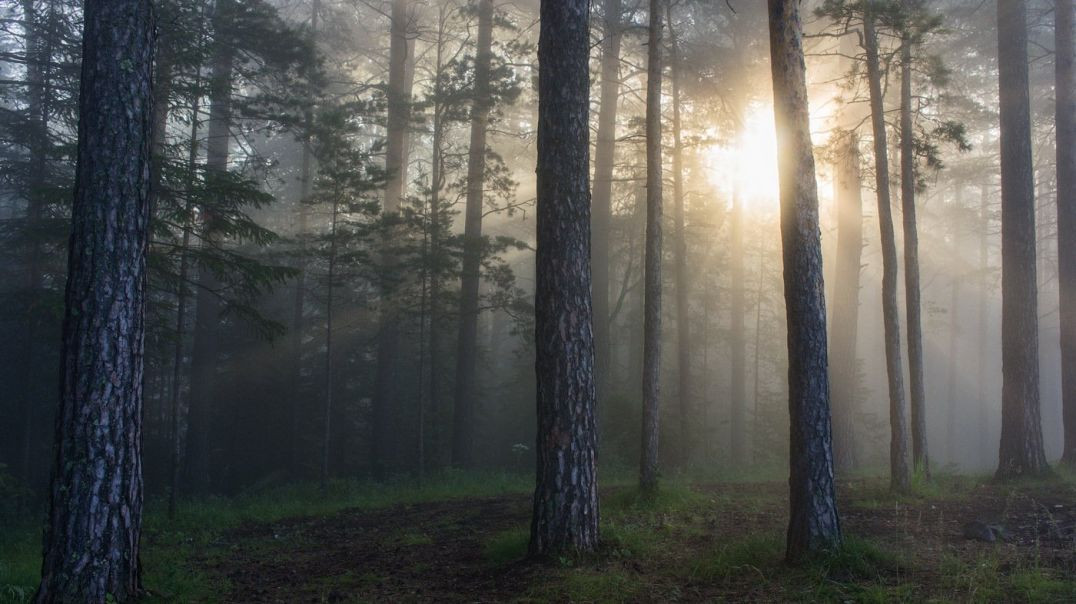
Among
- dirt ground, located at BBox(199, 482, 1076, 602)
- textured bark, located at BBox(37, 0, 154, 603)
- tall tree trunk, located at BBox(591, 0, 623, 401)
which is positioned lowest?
dirt ground, located at BBox(199, 482, 1076, 602)

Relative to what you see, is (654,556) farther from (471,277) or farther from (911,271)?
(471,277)

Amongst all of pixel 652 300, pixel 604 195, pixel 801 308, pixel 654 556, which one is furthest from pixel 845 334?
pixel 654 556

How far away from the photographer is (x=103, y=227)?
6020 millimetres

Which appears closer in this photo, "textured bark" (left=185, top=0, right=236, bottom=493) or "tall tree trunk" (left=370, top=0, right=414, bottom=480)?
"textured bark" (left=185, top=0, right=236, bottom=493)

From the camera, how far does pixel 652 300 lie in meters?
11.4

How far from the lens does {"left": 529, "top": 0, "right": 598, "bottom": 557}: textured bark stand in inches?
278

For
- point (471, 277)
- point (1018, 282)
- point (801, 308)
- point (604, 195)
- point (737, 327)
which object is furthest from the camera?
point (737, 327)

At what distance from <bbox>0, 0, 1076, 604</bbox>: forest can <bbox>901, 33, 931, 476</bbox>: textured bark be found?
64 millimetres

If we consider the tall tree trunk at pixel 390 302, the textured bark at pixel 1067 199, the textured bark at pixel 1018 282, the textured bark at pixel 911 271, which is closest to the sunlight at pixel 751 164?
the textured bark at pixel 1067 199

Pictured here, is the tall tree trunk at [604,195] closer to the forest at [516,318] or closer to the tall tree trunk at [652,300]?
the forest at [516,318]

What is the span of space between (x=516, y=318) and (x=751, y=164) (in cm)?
1147

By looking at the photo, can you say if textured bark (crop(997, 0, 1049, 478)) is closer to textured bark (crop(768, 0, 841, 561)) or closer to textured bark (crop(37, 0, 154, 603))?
textured bark (crop(768, 0, 841, 561))

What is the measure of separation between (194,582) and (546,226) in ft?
16.2

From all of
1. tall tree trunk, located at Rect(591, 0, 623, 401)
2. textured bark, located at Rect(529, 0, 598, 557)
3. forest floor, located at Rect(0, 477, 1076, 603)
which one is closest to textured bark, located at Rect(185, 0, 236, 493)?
forest floor, located at Rect(0, 477, 1076, 603)
